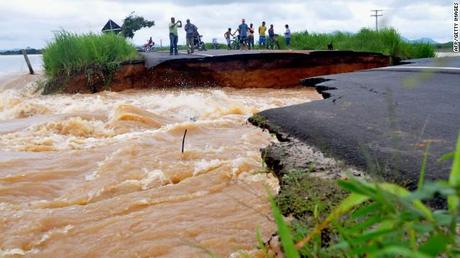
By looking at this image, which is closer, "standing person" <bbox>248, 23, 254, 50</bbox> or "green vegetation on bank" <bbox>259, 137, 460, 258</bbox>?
"green vegetation on bank" <bbox>259, 137, 460, 258</bbox>

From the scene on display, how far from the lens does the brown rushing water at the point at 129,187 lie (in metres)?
3.00

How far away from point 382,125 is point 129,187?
194 centimetres

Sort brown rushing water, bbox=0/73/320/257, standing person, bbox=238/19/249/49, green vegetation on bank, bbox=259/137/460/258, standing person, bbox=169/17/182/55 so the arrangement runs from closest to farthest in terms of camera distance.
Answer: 1. green vegetation on bank, bbox=259/137/460/258
2. brown rushing water, bbox=0/73/320/257
3. standing person, bbox=169/17/182/55
4. standing person, bbox=238/19/249/49

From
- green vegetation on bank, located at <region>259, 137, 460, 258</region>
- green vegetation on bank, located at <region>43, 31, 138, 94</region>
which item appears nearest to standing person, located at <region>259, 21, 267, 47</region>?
green vegetation on bank, located at <region>43, 31, 138, 94</region>

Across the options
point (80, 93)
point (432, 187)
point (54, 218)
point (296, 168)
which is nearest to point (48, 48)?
point (80, 93)

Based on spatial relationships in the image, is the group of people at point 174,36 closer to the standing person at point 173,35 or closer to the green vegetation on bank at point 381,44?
the standing person at point 173,35

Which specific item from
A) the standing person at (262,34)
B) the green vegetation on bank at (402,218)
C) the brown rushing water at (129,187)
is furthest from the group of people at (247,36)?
the green vegetation on bank at (402,218)

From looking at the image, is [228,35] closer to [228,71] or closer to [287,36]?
[287,36]

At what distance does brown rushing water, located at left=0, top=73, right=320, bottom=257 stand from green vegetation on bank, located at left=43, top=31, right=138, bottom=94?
5.65 meters

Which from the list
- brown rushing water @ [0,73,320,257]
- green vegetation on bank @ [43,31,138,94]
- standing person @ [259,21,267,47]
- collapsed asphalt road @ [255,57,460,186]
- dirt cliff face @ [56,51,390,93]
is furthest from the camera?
standing person @ [259,21,267,47]

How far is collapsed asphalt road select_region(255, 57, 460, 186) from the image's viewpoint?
283 centimetres

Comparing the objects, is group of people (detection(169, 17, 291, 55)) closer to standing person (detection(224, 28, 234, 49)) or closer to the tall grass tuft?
standing person (detection(224, 28, 234, 49))

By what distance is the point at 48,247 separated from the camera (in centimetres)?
306

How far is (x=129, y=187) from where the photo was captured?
4262 millimetres
